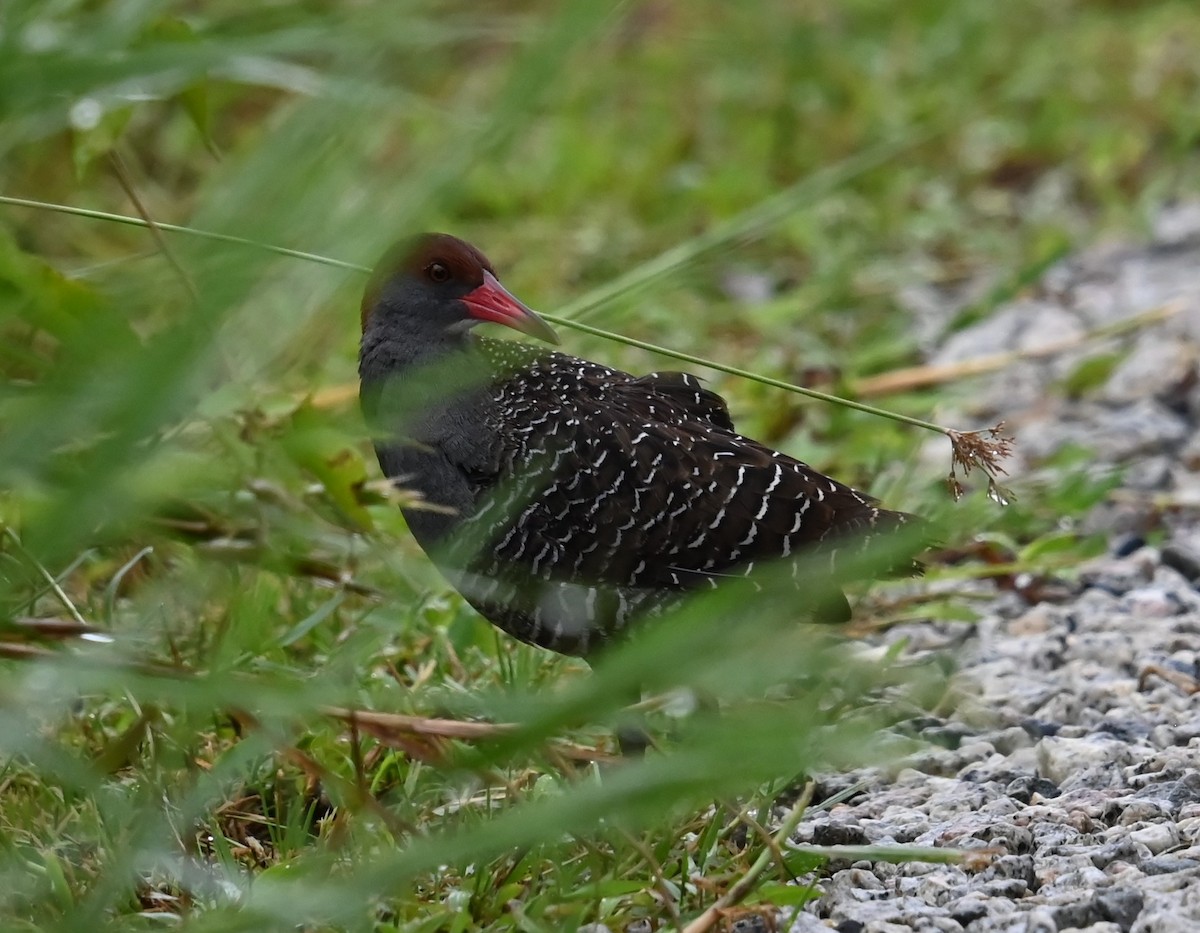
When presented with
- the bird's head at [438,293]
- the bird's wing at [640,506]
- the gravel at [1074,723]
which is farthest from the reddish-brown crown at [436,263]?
the gravel at [1074,723]

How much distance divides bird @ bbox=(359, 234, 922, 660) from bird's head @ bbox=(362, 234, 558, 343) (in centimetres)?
9

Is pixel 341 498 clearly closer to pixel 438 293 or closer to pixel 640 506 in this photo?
pixel 438 293

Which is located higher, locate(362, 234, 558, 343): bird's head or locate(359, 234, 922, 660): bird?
locate(362, 234, 558, 343): bird's head

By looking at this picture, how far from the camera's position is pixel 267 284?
205 centimetres

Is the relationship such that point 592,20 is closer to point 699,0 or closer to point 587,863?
point 587,863

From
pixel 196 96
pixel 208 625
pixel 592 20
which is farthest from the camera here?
pixel 196 96

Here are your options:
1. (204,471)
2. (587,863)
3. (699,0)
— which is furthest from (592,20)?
(699,0)

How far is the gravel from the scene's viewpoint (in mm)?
2328

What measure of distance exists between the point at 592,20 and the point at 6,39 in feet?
2.56

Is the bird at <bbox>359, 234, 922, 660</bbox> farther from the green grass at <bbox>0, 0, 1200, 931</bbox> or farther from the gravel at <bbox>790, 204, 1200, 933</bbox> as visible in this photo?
the gravel at <bbox>790, 204, 1200, 933</bbox>

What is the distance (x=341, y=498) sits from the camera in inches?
124

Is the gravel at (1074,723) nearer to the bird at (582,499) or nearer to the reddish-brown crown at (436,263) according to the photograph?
the bird at (582,499)

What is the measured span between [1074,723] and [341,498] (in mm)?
1352

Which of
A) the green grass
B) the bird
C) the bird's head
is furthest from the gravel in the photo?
the bird's head
